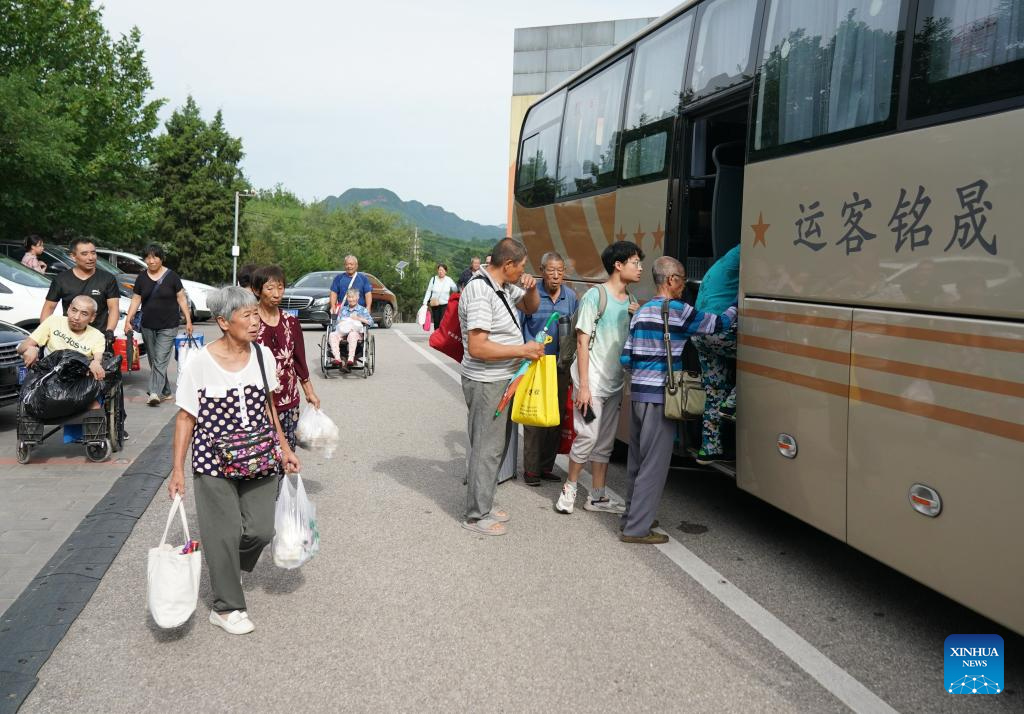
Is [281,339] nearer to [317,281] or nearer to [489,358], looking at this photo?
[489,358]

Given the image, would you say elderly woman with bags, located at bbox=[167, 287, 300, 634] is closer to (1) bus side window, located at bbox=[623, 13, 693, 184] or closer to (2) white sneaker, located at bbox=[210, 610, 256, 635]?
(2) white sneaker, located at bbox=[210, 610, 256, 635]

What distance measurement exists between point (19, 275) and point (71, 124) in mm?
10377

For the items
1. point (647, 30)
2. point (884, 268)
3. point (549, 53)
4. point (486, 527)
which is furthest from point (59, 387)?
point (549, 53)

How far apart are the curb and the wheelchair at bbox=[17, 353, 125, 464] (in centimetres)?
66

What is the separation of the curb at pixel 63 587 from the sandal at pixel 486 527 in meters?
2.16

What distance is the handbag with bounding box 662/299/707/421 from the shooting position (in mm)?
5496

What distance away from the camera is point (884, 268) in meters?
4.11

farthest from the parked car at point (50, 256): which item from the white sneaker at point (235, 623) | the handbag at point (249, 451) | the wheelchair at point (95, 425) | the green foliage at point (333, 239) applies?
the green foliage at point (333, 239)

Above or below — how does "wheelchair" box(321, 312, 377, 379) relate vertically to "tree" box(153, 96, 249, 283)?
below

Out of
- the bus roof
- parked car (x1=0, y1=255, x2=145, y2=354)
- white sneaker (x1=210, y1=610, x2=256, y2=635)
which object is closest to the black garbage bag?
white sneaker (x1=210, y1=610, x2=256, y2=635)

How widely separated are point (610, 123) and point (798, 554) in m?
4.15

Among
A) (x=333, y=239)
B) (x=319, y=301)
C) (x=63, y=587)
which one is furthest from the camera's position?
(x=333, y=239)

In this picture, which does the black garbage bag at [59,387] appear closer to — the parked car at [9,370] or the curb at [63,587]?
the curb at [63,587]

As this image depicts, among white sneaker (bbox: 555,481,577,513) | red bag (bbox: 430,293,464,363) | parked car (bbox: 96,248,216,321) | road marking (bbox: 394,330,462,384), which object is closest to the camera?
red bag (bbox: 430,293,464,363)
